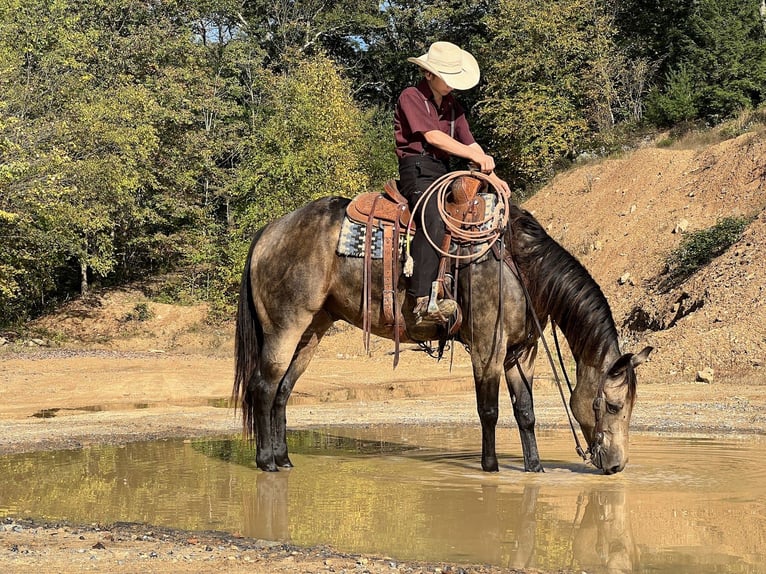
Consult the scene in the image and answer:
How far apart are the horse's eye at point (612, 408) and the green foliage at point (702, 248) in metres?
18.0

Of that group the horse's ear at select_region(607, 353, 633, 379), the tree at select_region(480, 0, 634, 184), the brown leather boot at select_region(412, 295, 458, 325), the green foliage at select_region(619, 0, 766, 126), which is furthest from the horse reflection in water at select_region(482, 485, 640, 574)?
the tree at select_region(480, 0, 634, 184)

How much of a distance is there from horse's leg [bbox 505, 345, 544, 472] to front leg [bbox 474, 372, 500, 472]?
0.30 meters

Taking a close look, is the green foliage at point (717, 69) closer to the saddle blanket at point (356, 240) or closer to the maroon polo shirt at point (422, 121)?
the maroon polo shirt at point (422, 121)

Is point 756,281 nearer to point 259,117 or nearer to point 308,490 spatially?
point 308,490

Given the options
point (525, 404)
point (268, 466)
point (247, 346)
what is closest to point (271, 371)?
point (247, 346)

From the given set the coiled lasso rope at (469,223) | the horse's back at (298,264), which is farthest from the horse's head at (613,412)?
the horse's back at (298,264)

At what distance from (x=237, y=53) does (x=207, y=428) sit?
35.7 m

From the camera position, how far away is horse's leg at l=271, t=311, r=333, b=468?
963 cm

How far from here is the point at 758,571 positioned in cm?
529

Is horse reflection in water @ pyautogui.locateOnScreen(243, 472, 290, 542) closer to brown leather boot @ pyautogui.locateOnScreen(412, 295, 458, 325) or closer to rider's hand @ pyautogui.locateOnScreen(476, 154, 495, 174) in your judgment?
brown leather boot @ pyautogui.locateOnScreen(412, 295, 458, 325)

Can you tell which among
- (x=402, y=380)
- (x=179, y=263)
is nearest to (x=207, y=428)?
(x=402, y=380)

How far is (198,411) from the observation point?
14.8m

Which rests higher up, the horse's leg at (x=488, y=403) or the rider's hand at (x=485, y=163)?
the rider's hand at (x=485, y=163)

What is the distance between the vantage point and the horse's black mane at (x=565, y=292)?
27.8ft
